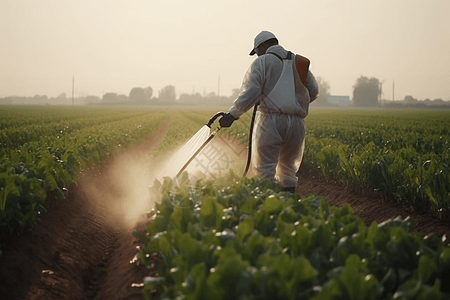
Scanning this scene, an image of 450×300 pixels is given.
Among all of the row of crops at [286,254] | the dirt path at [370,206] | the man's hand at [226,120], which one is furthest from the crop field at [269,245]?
the man's hand at [226,120]

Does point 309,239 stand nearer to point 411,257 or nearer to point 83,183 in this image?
point 411,257

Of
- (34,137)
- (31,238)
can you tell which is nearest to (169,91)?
(34,137)

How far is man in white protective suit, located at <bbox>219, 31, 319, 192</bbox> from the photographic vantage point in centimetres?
461

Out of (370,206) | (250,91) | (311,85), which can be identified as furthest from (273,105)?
(370,206)

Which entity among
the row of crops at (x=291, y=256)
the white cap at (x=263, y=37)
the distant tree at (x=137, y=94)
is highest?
the distant tree at (x=137, y=94)

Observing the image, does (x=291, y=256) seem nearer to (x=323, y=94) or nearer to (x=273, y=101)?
(x=273, y=101)

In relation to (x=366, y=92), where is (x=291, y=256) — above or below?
below

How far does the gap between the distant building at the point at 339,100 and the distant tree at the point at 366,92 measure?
3.53m

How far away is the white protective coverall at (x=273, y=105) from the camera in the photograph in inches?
182

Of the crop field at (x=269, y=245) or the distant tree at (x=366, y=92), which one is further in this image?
the distant tree at (x=366, y=92)

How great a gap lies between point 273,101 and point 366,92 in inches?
5673

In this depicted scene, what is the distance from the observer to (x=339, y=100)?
469 ft

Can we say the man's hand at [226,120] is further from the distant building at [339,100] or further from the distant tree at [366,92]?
the distant building at [339,100]

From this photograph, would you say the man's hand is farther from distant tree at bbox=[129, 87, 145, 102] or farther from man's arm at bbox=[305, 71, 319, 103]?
distant tree at bbox=[129, 87, 145, 102]
